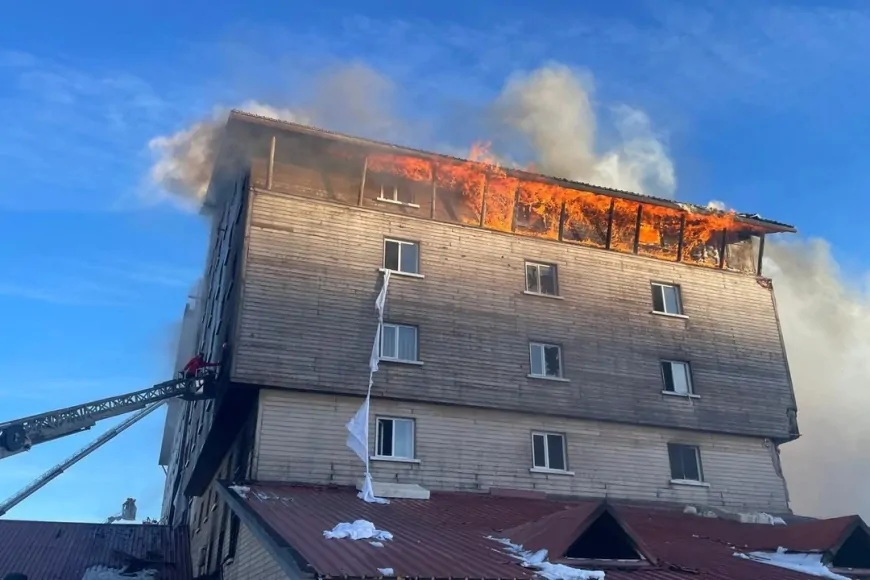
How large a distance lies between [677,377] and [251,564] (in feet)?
50.0

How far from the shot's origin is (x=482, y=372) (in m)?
22.4

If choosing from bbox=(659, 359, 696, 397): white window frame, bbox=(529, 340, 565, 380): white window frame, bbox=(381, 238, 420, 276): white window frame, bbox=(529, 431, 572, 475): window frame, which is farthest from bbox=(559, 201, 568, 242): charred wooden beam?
bbox=(529, 431, 572, 475): window frame

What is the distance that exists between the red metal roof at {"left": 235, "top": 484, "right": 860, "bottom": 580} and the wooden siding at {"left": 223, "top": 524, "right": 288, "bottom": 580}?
0.96 meters

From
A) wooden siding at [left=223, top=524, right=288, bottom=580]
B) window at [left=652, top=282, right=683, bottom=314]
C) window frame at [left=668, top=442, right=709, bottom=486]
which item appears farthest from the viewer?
window at [left=652, top=282, right=683, bottom=314]

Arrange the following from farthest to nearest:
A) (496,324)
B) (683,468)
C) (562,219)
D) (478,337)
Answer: (562,219) < (683,468) < (496,324) < (478,337)

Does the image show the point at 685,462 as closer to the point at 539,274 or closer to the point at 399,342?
the point at 539,274

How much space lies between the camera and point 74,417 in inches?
860

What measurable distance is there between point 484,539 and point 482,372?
799 cm

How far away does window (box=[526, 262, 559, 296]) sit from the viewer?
80.8 ft

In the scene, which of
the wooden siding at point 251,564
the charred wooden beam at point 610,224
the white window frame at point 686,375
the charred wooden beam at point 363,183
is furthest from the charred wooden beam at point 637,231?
the wooden siding at point 251,564

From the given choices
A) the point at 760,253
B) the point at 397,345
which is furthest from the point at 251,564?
the point at 760,253

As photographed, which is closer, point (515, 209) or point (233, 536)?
point (233, 536)

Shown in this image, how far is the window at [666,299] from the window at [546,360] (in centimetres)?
454

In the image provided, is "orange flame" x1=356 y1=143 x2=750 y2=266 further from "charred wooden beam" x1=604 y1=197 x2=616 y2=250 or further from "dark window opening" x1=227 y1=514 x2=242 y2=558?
"dark window opening" x1=227 y1=514 x2=242 y2=558
